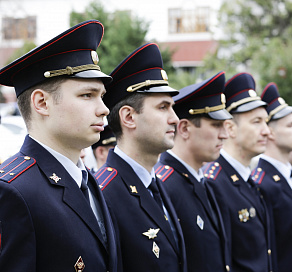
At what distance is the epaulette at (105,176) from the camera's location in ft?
10.1

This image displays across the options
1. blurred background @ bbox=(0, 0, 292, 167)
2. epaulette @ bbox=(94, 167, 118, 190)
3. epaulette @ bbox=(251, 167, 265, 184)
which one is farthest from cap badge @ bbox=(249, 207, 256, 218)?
blurred background @ bbox=(0, 0, 292, 167)

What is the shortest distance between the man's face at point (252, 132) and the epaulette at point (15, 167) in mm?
2700

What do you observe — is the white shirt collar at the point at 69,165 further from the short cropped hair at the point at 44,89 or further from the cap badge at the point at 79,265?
the cap badge at the point at 79,265

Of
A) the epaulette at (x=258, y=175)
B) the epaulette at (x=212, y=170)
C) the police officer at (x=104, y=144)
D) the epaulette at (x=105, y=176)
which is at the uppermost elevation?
the epaulette at (x=105, y=176)

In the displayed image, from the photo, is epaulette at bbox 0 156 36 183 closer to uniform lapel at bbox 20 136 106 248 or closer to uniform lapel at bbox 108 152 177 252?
uniform lapel at bbox 20 136 106 248

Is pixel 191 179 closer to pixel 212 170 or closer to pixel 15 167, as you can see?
pixel 212 170

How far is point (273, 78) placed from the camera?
1680 centimetres

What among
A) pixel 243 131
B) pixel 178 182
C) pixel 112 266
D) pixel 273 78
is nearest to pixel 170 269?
pixel 112 266

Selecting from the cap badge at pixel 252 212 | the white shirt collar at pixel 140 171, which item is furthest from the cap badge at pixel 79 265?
the cap badge at pixel 252 212

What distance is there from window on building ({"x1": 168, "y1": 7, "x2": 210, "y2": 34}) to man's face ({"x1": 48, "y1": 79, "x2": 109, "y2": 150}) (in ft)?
97.9

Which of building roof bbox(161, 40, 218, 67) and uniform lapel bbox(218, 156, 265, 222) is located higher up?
uniform lapel bbox(218, 156, 265, 222)

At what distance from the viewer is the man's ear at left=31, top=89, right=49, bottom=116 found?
236 cm

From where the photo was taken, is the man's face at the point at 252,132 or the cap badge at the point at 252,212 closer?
the cap badge at the point at 252,212

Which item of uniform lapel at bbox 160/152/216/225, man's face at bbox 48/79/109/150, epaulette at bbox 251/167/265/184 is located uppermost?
man's face at bbox 48/79/109/150
